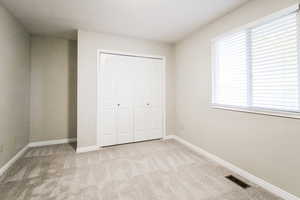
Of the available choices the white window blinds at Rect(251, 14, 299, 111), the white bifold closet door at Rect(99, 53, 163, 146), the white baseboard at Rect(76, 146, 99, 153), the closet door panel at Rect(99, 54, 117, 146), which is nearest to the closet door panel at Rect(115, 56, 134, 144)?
the white bifold closet door at Rect(99, 53, 163, 146)

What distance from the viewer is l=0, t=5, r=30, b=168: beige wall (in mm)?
2139

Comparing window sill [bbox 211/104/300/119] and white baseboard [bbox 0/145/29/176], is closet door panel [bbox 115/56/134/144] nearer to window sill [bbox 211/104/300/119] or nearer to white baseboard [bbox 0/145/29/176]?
white baseboard [bbox 0/145/29/176]

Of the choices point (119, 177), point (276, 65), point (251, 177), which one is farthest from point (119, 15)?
point (251, 177)

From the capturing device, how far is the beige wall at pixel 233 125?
165 cm

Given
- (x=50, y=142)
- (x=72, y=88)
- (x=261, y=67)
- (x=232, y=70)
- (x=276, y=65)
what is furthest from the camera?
(x=72, y=88)

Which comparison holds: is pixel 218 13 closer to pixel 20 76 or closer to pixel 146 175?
pixel 146 175

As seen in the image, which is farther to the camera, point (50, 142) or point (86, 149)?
point (50, 142)

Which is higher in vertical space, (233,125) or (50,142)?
(233,125)

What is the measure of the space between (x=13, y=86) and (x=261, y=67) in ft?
12.5

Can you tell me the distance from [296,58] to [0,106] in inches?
149

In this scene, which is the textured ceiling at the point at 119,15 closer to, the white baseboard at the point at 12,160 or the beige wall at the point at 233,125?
the beige wall at the point at 233,125

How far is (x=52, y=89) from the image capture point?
11.2ft

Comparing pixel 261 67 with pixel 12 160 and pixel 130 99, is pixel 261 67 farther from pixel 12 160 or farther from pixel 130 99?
pixel 12 160

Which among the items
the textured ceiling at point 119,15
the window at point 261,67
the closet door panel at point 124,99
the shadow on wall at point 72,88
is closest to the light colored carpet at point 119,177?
the closet door panel at point 124,99
